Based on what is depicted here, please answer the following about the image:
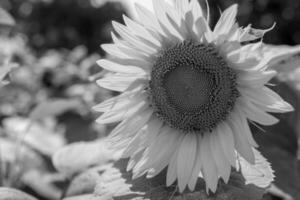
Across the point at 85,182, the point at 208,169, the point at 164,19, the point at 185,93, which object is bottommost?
the point at 208,169

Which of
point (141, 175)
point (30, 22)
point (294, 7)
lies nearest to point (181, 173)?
point (141, 175)

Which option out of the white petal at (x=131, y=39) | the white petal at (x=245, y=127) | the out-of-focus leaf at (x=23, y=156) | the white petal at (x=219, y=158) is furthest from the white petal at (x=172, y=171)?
the out-of-focus leaf at (x=23, y=156)

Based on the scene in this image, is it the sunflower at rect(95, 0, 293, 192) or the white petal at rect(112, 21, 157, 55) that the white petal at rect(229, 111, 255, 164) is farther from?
the white petal at rect(112, 21, 157, 55)

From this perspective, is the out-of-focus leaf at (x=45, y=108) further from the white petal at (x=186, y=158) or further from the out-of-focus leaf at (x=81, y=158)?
the white petal at (x=186, y=158)

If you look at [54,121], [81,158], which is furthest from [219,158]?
[54,121]

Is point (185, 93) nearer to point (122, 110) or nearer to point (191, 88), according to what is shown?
point (191, 88)

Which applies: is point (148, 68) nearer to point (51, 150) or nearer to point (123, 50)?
point (123, 50)

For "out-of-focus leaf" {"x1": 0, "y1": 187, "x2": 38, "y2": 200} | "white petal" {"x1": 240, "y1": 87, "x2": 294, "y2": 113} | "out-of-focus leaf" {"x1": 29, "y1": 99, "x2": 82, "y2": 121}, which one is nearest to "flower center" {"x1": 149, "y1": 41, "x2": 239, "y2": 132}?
"white petal" {"x1": 240, "y1": 87, "x2": 294, "y2": 113}

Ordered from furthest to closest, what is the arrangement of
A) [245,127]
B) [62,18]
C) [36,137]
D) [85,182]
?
[62,18]
[36,137]
[85,182]
[245,127]
